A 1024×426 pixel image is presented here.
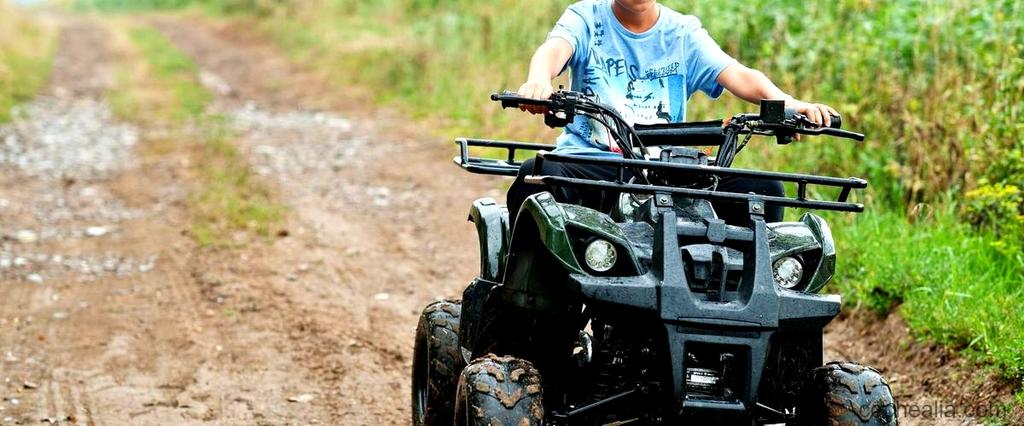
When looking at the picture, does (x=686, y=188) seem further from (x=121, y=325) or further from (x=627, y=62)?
(x=121, y=325)

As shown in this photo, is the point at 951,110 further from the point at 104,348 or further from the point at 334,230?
the point at 104,348

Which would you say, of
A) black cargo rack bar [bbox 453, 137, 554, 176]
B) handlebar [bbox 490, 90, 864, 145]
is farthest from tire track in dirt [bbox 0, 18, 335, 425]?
handlebar [bbox 490, 90, 864, 145]

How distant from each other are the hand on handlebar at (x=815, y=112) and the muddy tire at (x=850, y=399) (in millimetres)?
926

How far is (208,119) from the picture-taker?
614 inches

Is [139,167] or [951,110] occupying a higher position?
[951,110]

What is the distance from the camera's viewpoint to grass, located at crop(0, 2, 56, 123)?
17938 millimetres

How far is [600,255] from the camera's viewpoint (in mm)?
3684

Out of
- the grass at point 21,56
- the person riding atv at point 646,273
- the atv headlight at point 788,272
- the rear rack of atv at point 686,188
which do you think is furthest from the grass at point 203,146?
the atv headlight at point 788,272

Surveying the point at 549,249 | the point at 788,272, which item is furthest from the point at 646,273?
the point at 788,272

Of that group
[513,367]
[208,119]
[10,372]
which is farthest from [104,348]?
[208,119]

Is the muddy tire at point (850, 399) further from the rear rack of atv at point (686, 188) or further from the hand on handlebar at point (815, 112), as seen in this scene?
the hand on handlebar at point (815, 112)

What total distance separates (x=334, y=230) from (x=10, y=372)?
145 inches

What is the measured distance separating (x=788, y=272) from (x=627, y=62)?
1.39m

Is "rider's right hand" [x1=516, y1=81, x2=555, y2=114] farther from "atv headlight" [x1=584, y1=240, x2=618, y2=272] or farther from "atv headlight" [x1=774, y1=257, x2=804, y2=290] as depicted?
"atv headlight" [x1=774, y1=257, x2=804, y2=290]
